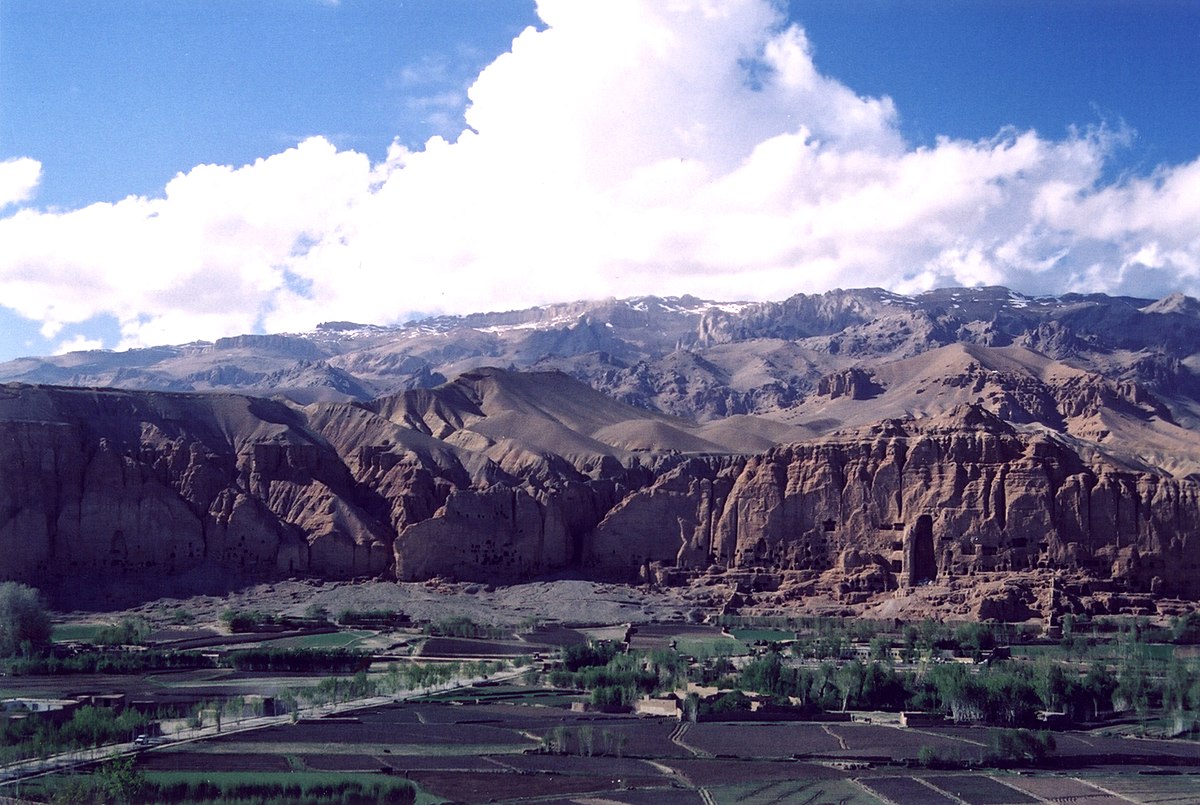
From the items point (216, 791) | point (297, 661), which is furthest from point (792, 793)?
point (297, 661)

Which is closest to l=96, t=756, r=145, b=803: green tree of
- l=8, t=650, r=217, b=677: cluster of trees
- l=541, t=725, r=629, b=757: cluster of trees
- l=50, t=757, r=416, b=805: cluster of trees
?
l=50, t=757, r=416, b=805: cluster of trees

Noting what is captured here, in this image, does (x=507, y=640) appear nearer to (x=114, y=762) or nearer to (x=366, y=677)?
(x=366, y=677)

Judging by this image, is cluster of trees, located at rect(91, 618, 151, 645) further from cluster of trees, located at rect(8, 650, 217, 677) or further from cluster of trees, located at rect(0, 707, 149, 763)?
cluster of trees, located at rect(0, 707, 149, 763)

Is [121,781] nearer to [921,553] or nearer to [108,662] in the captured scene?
[108,662]

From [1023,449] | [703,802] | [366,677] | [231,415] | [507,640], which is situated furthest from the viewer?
[231,415]

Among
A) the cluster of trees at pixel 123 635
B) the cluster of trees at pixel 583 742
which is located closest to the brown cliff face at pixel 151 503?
the cluster of trees at pixel 123 635

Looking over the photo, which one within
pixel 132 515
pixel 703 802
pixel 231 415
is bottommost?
pixel 703 802

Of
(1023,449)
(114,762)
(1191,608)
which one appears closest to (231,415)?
(1023,449)
